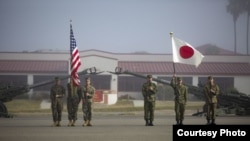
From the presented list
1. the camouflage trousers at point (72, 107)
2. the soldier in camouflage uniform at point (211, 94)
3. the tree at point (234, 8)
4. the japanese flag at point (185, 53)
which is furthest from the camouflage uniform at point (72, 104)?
the tree at point (234, 8)

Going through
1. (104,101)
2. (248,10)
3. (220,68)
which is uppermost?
(248,10)

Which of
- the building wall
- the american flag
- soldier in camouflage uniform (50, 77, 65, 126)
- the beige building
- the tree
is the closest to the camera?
soldier in camouflage uniform (50, 77, 65, 126)

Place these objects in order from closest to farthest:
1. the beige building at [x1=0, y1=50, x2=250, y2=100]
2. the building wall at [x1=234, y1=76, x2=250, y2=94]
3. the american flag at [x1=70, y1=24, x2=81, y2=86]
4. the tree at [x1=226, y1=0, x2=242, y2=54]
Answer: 1. the american flag at [x1=70, y1=24, x2=81, y2=86]
2. the beige building at [x1=0, y1=50, x2=250, y2=100]
3. the building wall at [x1=234, y1=76, x2=250, y2=94]
4. the tree at [x1=226, y1=0, x2=242, y2=54]

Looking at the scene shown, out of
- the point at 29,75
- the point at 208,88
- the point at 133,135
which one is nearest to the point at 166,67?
the point at 29,75

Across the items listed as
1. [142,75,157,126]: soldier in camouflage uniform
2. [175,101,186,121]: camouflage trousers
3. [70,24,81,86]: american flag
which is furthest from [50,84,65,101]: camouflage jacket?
[175,101,186,121]: camouflage trousers

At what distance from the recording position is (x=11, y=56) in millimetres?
44438

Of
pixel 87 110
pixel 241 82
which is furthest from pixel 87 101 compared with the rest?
pixel 241 82

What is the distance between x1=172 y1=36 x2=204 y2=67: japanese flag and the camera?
49.3ft

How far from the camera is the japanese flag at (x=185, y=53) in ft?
49.3

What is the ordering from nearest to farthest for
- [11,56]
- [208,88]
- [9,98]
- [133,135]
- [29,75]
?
1. [133,135]
2. [208,88]
3. [9,98]
4. [29,75]
5. [11,56]

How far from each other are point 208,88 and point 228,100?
8286 millimetres

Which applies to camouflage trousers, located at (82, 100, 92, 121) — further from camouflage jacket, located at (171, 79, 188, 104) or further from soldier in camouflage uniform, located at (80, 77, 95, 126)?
camouflage jacket, located at (171, 79, 188, 104)

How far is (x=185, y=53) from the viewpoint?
49.5 ft

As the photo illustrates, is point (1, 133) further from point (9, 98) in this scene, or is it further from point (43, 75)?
point (43, 75)
